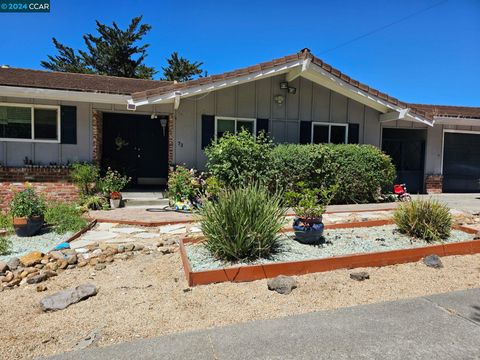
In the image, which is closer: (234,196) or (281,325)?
(281,325)

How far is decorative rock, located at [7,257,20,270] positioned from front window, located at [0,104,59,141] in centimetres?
615

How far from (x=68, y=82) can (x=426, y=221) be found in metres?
10.9

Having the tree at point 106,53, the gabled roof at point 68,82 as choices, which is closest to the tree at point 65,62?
the tree at point 106,53

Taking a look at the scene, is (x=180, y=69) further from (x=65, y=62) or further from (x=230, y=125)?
(x=230, y=125)

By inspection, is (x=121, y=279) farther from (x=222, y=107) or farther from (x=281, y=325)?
(x=222, y=107)

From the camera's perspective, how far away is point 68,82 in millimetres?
11336

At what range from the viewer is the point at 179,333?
3070mm

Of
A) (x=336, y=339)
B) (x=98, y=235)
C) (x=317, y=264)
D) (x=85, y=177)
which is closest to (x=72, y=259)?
(x=98, y=235)

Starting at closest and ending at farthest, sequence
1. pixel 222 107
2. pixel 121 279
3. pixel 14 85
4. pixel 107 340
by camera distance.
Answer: pixel 107 340 < pixel 121 279 < pixel 14 85 < pixel 222 107

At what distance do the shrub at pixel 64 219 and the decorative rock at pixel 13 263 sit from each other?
65.3 inches

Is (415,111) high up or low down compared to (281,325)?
up

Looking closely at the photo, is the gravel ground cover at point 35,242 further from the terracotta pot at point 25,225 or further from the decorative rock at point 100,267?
the decorative rock at point 100,267

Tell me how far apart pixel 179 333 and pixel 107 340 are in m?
0.60

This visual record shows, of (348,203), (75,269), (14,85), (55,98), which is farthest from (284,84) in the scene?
(75,269)
